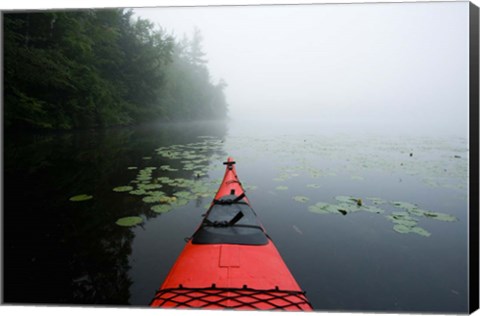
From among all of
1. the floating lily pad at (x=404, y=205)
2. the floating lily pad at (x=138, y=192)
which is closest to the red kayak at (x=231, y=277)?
the floating lily pad at (x=138, y=192)

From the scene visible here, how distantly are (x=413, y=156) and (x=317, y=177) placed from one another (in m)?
3.64

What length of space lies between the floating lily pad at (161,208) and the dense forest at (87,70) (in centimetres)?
166

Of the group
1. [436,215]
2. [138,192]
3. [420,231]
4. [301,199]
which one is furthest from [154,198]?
[436,215]

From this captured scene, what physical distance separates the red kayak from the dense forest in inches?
83.7

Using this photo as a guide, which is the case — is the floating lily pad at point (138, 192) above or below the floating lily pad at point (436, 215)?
above

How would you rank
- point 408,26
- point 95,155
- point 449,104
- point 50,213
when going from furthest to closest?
1. point 95,155
2. point 50,213
3. point 408,26
4. point 449,104

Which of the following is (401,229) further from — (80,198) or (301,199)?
(80,198)

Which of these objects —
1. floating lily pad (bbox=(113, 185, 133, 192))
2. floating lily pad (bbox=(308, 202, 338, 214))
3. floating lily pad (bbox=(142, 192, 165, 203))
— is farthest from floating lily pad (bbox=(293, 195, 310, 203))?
floating lily pad (bbox=(113, 185, 133, 192))

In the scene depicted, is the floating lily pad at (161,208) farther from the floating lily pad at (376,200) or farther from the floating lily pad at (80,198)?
the floating lily pad at (376,200)

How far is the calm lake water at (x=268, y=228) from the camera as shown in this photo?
196 cm

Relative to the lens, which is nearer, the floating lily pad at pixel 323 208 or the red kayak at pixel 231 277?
the red kayak at pixel 231 277

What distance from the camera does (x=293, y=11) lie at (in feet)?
7.32

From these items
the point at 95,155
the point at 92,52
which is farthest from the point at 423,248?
the point at 92,52

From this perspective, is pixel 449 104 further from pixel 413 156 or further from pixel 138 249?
pixel 413 156
